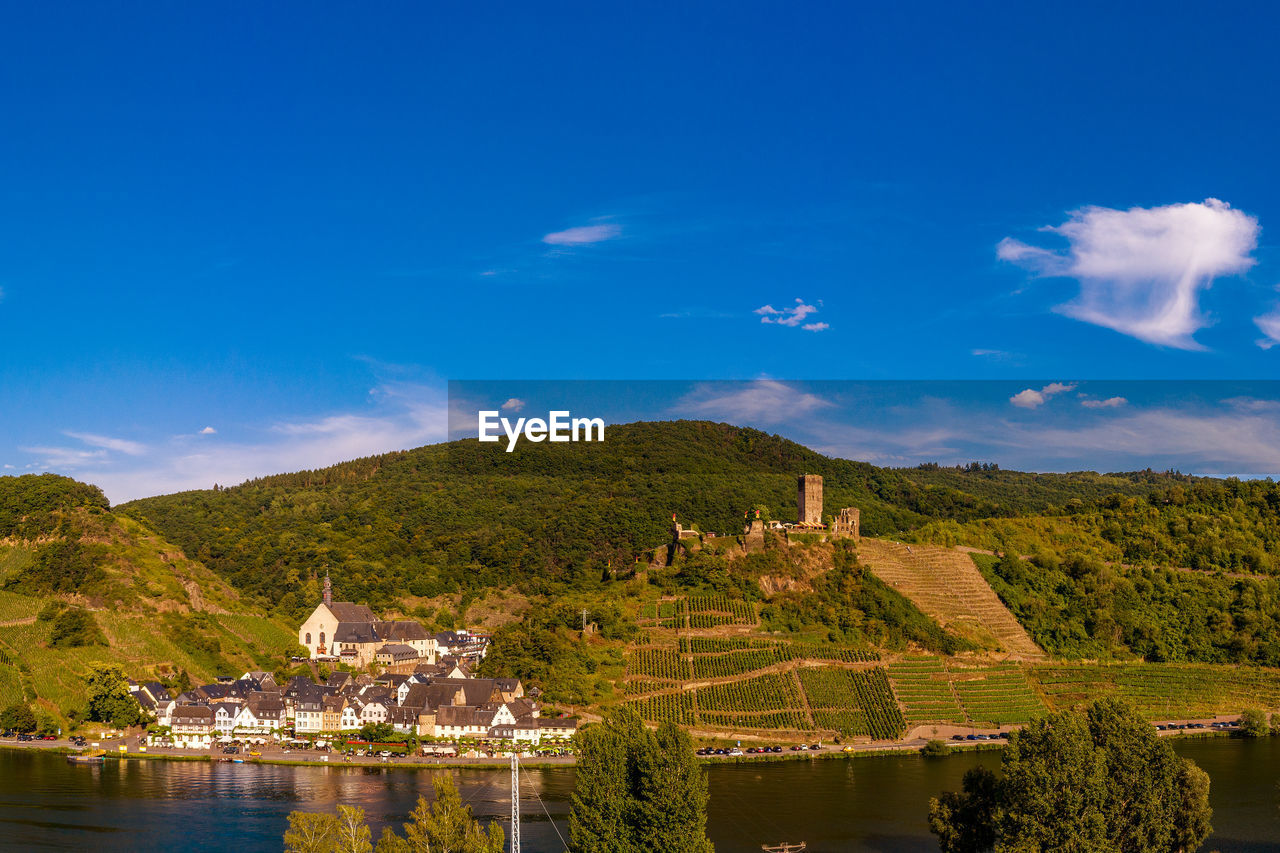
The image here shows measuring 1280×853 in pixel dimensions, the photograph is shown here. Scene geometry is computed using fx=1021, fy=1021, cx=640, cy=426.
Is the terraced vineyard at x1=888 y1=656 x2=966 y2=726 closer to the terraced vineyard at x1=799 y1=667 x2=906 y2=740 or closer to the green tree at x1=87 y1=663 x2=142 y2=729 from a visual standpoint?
the terraced vineyard at x1=799 y1=667 x2=906 y2=740

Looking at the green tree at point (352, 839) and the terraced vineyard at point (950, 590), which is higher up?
the terraced vineyard at point (950, 590)

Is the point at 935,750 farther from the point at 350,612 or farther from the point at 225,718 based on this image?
the point at 350,612

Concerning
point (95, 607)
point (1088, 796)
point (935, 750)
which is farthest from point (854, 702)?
point (95, 607)

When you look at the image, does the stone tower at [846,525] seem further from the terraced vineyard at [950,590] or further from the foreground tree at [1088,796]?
the foreground tree at [1088,796]

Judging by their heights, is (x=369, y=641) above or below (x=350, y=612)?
below

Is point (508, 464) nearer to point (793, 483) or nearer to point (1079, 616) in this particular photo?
point (793, 483)

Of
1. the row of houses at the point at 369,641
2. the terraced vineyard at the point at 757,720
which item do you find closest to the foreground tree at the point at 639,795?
the terraced vineyard at the point at 757,720
